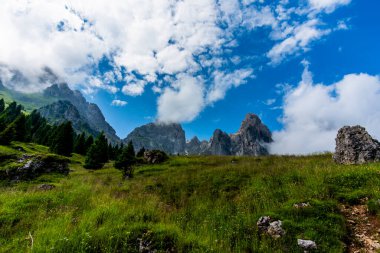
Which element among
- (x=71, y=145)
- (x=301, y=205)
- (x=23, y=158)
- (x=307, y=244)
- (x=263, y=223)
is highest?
(x=71, y=145)

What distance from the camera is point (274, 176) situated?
13680 mm

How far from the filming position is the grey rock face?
1605 centimetres

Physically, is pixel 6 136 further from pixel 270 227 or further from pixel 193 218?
Result: pixel 270 227

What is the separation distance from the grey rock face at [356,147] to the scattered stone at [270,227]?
12628 mm

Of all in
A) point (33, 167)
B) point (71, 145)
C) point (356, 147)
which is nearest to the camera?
point (356, 147)

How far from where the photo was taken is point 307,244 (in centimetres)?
639

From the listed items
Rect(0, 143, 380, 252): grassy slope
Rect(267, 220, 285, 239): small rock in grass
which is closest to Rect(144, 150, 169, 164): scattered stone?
Rect(0, 143, 380, 252): grassy slope

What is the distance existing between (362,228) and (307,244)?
8.88 ft

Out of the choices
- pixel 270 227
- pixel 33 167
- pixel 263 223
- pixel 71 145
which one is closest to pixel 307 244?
pixel 270 227

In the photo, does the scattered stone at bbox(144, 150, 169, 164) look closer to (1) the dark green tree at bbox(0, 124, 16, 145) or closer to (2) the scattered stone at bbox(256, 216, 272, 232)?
(1) the dark green tree at bbox(0, 124, 16, 145)

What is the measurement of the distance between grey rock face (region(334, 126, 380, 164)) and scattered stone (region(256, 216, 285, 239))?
12.6 metres

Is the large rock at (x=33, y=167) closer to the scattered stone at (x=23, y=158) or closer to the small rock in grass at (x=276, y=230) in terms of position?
the scattered stone at (x=23, y=158)

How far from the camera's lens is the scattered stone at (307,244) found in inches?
249

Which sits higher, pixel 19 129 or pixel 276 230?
pixel 19 129
